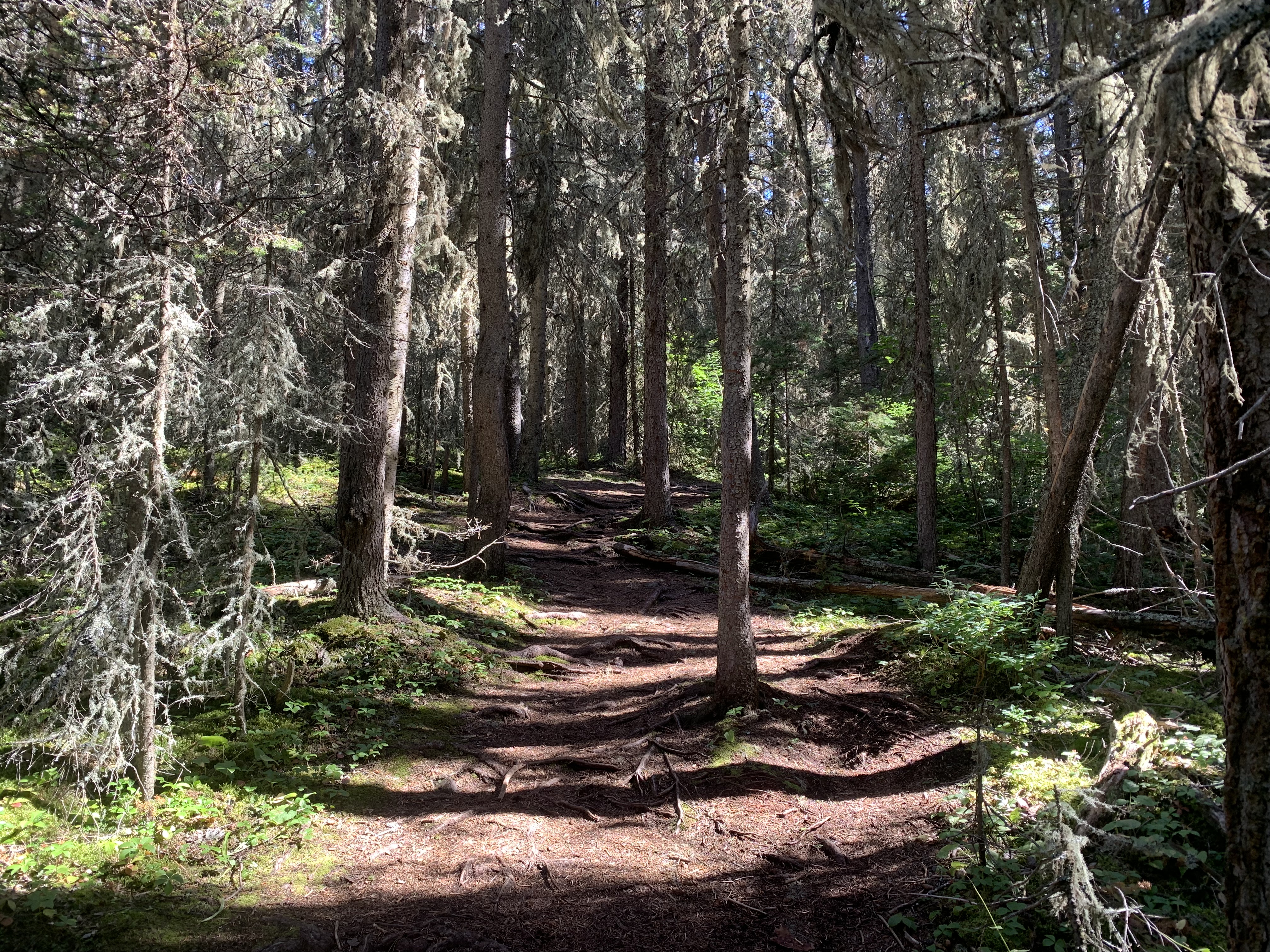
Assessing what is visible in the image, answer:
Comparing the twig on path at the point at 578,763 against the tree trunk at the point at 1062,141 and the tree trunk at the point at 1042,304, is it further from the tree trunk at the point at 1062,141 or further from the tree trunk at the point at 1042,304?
the tree trunk at the point at 1042,304

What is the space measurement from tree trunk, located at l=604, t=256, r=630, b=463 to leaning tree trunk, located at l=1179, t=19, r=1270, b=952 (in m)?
19.8

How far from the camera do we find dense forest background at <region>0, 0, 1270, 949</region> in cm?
334

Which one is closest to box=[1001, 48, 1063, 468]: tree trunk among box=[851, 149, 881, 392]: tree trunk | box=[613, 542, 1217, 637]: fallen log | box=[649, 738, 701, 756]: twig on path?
box=[613, 542, 1217, 637]: fallen log

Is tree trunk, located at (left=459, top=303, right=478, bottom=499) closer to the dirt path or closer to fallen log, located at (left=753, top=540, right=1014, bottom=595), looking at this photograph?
fallen log, located at (left=753, top=540, right=1014, bottom=595)

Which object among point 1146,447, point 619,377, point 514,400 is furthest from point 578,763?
point 619,377

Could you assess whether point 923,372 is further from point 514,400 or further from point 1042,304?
point 514,400

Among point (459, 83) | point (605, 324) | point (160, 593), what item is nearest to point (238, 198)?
point (160, 593)

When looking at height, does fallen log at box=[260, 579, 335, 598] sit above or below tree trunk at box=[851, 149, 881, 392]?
below

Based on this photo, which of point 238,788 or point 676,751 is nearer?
point 238,788

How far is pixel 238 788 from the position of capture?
5.56 meters

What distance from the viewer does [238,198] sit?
579cm

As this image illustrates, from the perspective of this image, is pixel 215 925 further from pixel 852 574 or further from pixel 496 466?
pixel 852 574

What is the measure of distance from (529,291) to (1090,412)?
12.3 meters

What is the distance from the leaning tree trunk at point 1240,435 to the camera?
273 cm
